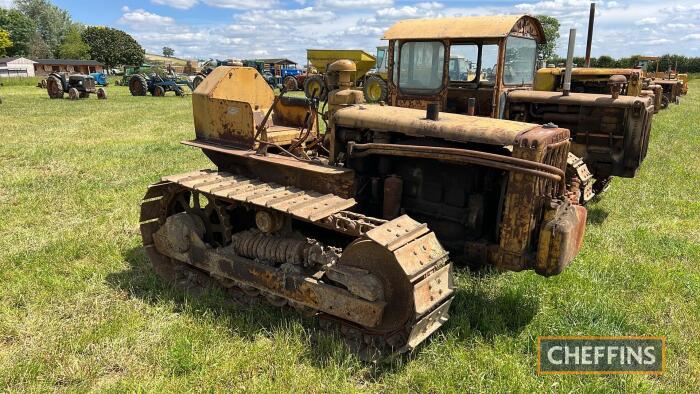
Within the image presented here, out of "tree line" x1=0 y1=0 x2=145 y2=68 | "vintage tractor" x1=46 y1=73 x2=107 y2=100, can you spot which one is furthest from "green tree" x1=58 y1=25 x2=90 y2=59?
"vintage tractor" x1=46 y1=73 x2=107 y2=100

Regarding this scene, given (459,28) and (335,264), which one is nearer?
(335,264)

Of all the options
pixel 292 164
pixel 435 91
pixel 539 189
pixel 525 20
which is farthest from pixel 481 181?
pixel 525 20

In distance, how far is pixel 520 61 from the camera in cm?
829

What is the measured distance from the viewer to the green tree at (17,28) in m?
84.4

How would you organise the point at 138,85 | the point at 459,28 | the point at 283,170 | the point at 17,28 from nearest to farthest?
the point at 283,170, the point at 459,28, the point at 138,85, the point at 17,28

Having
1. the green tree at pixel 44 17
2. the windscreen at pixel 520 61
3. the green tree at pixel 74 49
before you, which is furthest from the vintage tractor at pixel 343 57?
the green tree at pixel 44 17

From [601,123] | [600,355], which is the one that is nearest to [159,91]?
[601,123]

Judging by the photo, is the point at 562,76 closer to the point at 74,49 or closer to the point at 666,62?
the point at 666,62

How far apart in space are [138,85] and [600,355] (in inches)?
1146

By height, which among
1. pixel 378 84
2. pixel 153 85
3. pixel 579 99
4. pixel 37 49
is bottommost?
pixel 153 85

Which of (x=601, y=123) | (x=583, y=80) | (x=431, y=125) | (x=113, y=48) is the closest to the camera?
(x=431, y=125)

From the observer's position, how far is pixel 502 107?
7.99 metres

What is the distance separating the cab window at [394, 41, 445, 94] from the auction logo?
4.68 metres

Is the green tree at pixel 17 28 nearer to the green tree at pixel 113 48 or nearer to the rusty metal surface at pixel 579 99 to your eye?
the green tree at pixel 113 48
